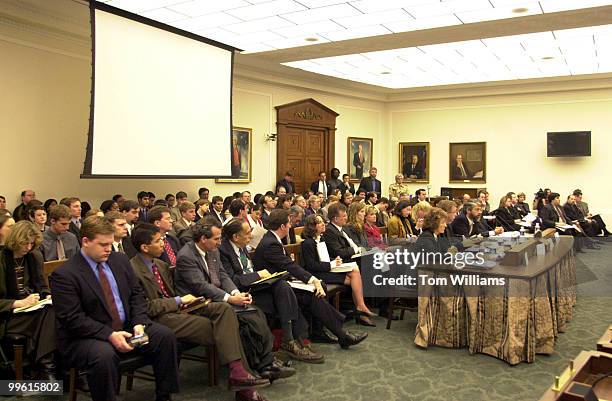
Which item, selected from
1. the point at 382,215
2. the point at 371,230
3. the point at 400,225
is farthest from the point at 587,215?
the point at 371,230

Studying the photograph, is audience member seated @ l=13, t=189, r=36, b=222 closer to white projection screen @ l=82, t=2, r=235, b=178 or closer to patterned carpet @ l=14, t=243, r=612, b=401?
white projection screen @ l=82, t=2, r=235, b=178

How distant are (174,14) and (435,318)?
20.6 feet

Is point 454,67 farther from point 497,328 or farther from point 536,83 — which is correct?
point 497,328

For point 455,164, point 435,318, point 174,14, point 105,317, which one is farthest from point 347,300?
point 455,164

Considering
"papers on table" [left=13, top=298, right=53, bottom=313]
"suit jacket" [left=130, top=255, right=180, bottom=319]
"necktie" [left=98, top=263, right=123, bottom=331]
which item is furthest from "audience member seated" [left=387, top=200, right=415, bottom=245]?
"papers on table" [left=13, top=298, right=53, bottom=313]

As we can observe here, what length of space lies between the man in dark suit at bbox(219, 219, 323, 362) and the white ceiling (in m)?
4.45

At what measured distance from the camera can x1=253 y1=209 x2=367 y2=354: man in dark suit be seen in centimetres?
519

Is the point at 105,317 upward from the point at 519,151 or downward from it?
downward

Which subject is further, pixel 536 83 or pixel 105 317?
pixel 536 83

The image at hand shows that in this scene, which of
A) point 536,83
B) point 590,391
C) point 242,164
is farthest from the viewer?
point 536,83

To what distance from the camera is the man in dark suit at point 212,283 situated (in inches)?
172

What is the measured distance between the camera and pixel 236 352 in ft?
13.2

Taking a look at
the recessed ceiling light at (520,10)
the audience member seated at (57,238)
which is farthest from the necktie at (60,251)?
the recessed ceiling light at (520,10)

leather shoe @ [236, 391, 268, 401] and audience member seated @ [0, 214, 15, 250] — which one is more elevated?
audience member seated @ [0, 214, 15, 250]
